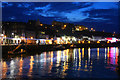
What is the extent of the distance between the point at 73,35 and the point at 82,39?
18.0 meters

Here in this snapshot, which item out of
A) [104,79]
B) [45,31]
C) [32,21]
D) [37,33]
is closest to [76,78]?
[104,79]

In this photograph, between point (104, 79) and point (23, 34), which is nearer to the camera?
point (104, 79)

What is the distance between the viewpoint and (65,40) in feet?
465

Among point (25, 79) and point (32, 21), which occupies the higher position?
point (32, 21)

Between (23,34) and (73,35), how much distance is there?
231 ft

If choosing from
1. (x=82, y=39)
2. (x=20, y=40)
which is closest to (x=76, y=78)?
(x=20, y=40)

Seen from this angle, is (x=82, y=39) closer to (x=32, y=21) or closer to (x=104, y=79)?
(x=32, y=21)

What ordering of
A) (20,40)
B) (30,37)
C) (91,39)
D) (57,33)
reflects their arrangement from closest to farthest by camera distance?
(20,40)
(30,37)
(57,33)
(91,39)

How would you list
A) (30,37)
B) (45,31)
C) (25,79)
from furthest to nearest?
(45,31) → (30,37) → (25,79)

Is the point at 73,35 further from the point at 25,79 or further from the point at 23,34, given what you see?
the point at 25,79

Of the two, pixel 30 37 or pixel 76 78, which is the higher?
pixel 30 37

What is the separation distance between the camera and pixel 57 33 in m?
138

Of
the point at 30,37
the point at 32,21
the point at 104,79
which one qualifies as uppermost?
the point at 32,21

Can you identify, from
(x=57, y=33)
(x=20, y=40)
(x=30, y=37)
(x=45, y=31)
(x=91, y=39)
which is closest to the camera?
(x=20, y=40)
